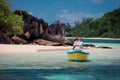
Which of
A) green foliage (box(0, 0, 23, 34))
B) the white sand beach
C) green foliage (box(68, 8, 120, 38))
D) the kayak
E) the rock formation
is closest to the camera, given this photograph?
the white sand beach

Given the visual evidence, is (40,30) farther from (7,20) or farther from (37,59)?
(37,59)

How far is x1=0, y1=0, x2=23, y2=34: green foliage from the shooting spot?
43.8 metres

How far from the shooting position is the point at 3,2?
143 feet

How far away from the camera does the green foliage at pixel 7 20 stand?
144 ft

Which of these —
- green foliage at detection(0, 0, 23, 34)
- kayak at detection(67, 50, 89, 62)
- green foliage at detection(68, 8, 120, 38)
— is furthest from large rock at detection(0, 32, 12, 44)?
green foliage at detection(68, 8, 120, 38)

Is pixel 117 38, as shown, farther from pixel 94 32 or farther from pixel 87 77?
pixel 87 77

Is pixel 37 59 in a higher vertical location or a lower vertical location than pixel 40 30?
lower

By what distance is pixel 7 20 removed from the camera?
148ft

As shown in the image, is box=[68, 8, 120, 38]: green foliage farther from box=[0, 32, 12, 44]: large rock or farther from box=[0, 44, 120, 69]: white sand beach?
box=[0, 44, 120, 69]: white sand beach

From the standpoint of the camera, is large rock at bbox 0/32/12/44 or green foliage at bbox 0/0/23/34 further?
large rock at bbox 0/32/12/44

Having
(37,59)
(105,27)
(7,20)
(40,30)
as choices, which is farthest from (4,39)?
(105,27)

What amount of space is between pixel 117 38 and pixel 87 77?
134m

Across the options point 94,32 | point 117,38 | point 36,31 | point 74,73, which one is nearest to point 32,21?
point 36,31

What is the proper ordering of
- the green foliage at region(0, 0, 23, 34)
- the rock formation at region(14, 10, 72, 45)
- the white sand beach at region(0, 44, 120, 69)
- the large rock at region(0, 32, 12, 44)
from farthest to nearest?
the rock formation at region(14, 10, 72, 45) < the large rock at region(0, 32, 12, 44) < the green foliage at region(0, 0, 23, 34) < the white sand beach at region(0, 44, 120, 69)
